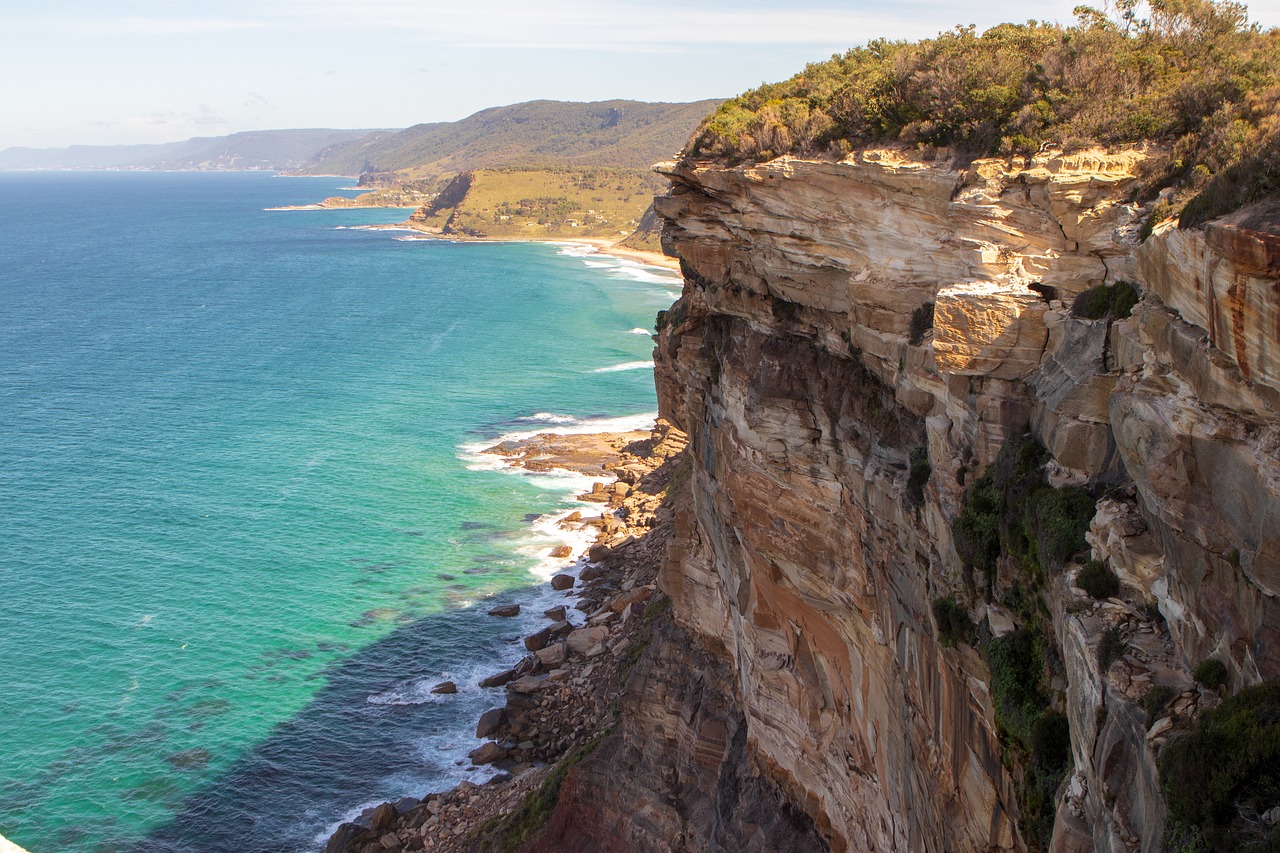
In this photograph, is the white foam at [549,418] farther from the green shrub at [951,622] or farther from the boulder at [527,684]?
the green shrub at [951,622]

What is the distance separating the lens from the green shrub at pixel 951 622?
840 inches

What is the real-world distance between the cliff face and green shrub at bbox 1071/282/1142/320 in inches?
11.7

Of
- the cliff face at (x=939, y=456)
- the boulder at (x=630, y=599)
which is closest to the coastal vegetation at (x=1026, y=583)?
the cliff face at (x=939, y=456)

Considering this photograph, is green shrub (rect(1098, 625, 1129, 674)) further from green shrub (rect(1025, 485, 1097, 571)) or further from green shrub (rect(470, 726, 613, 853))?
green shrub (rect(470, 726, 613, 853))

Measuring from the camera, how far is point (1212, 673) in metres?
13.1

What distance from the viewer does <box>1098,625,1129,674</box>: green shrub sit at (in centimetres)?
1448

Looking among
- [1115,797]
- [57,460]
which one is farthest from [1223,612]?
[57,460]

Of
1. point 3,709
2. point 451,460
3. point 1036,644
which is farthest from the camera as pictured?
point 451,460

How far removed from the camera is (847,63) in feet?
109

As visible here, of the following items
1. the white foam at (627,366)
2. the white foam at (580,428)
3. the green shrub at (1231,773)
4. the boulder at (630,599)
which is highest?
the green shrub at (1231,773)

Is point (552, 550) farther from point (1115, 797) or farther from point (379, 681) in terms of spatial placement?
point (1115, 797)

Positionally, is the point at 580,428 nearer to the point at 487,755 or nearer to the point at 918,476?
the point at 487,755

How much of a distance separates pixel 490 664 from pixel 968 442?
1524 inches

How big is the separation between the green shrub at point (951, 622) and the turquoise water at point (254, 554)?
30731 mm
